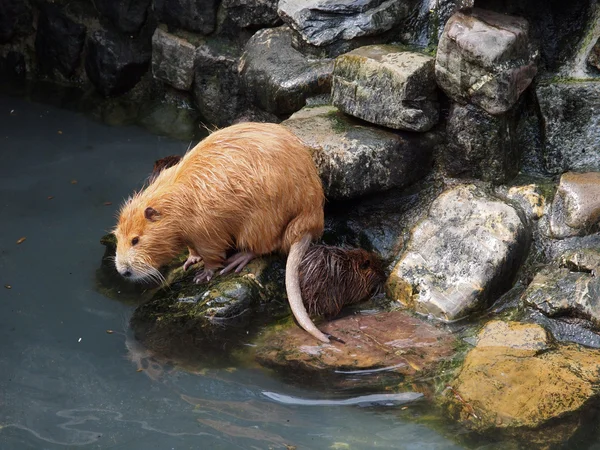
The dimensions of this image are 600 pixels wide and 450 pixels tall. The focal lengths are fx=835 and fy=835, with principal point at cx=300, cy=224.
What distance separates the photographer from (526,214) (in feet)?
16.8

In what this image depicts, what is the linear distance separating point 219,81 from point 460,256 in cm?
290

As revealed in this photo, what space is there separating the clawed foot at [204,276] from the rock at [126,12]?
3.02 m

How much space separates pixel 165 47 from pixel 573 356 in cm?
440

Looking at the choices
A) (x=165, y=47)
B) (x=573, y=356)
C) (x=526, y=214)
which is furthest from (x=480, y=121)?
(x=165, y=47)

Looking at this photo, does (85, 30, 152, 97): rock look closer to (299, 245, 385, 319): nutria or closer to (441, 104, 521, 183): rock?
(299, 245, 385, 319): nutria

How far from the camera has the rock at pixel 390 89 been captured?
5.24 meters

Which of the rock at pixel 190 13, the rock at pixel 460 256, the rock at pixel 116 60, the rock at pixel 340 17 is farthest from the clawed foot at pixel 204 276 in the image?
the rock at pixel 116 60

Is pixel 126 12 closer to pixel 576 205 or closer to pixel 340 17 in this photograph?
pixel 340 17

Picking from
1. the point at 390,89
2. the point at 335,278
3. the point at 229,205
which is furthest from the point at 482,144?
the point at 229,205

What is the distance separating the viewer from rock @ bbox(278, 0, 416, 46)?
577 centimetres

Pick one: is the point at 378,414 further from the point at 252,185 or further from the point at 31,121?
the point at 31,121

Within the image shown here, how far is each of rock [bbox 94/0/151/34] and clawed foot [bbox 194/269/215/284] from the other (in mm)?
3024

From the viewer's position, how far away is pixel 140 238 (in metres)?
5.11

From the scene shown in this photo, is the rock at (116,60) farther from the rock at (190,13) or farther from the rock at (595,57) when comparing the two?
the rock at (595,57)
